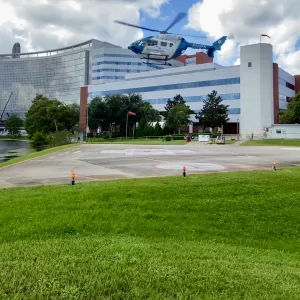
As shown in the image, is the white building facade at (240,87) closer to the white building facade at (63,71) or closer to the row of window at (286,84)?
the row of window at (286,84)

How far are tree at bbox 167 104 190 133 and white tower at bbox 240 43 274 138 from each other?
1328 cm

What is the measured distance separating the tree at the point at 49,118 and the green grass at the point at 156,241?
85070mm

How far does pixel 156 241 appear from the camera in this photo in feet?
21.1

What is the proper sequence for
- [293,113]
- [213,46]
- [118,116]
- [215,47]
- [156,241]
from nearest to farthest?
1. [156,241]
2. [293,113]
3. [118,116]
4. [213,46]
5. [215,47]

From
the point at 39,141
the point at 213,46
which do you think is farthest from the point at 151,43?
the point at 39,141

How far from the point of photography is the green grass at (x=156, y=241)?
3.93 meters

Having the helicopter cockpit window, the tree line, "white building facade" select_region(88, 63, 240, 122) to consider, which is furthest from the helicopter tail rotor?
the tree line

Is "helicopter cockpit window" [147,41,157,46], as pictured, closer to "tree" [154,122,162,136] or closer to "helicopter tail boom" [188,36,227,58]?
"helicopter tail boom" [188,36,227,58]

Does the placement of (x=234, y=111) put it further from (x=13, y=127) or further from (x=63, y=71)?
(x=63, y=71)

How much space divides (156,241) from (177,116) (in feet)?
241

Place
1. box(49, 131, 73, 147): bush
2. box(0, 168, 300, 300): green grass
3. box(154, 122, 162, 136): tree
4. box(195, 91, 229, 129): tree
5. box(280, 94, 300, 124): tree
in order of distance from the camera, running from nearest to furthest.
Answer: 1. box(0, 168, 300, 300): green grass
2. box(49, 131, 73, 147): bush
3. box(280, 94, 300, 124): tree
4. box(195, 91, 229, 129): tree
5. box(154, 122, 162, 136): tree

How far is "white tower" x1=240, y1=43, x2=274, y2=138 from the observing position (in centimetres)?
7488

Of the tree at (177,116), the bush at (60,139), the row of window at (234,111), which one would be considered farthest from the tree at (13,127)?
the row of window at (234,111)

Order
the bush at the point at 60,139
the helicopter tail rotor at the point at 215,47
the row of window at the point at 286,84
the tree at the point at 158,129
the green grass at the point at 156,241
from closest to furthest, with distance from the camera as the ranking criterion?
the green grass at the point at 156,241
the bush at the point at 60,139
the row of window at the point at 286,84
the tree at the point at 158,129
the helicopter tail rotor at the point at 215,47
